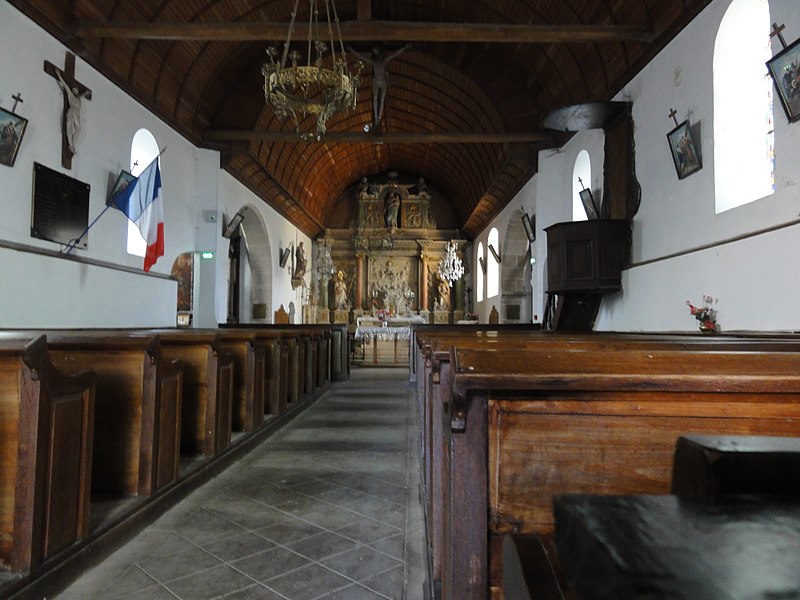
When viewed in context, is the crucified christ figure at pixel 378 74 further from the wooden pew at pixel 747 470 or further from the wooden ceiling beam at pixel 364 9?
the wooden pew at pixel 747 470

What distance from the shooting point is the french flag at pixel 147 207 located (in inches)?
313

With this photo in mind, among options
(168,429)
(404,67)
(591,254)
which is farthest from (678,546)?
(404,67)

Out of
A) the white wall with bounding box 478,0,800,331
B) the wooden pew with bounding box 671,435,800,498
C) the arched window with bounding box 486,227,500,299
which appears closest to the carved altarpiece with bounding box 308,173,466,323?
the arched window with bounding box 486,227,500,299

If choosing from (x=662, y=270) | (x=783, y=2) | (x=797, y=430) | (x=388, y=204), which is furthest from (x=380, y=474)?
(x=388, y=204)

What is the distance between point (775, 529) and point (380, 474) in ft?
12.4

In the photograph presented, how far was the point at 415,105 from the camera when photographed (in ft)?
51.5

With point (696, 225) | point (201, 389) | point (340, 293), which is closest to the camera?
point (201, 389)

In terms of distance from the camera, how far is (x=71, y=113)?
6.96m

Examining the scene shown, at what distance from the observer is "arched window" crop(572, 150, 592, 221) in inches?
374

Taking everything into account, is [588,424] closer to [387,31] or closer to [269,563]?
[269,563]

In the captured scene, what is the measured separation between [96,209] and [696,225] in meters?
7.74

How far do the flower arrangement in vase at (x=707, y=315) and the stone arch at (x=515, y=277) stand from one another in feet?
31.1

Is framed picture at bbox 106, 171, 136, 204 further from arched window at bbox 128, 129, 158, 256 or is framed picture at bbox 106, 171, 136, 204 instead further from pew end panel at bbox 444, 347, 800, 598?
pew end panel at bbox 444, 347, 800, 598

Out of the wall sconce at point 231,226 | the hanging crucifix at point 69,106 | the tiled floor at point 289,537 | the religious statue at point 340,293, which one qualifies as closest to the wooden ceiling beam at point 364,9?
the hanging crucifix at point 69,106
